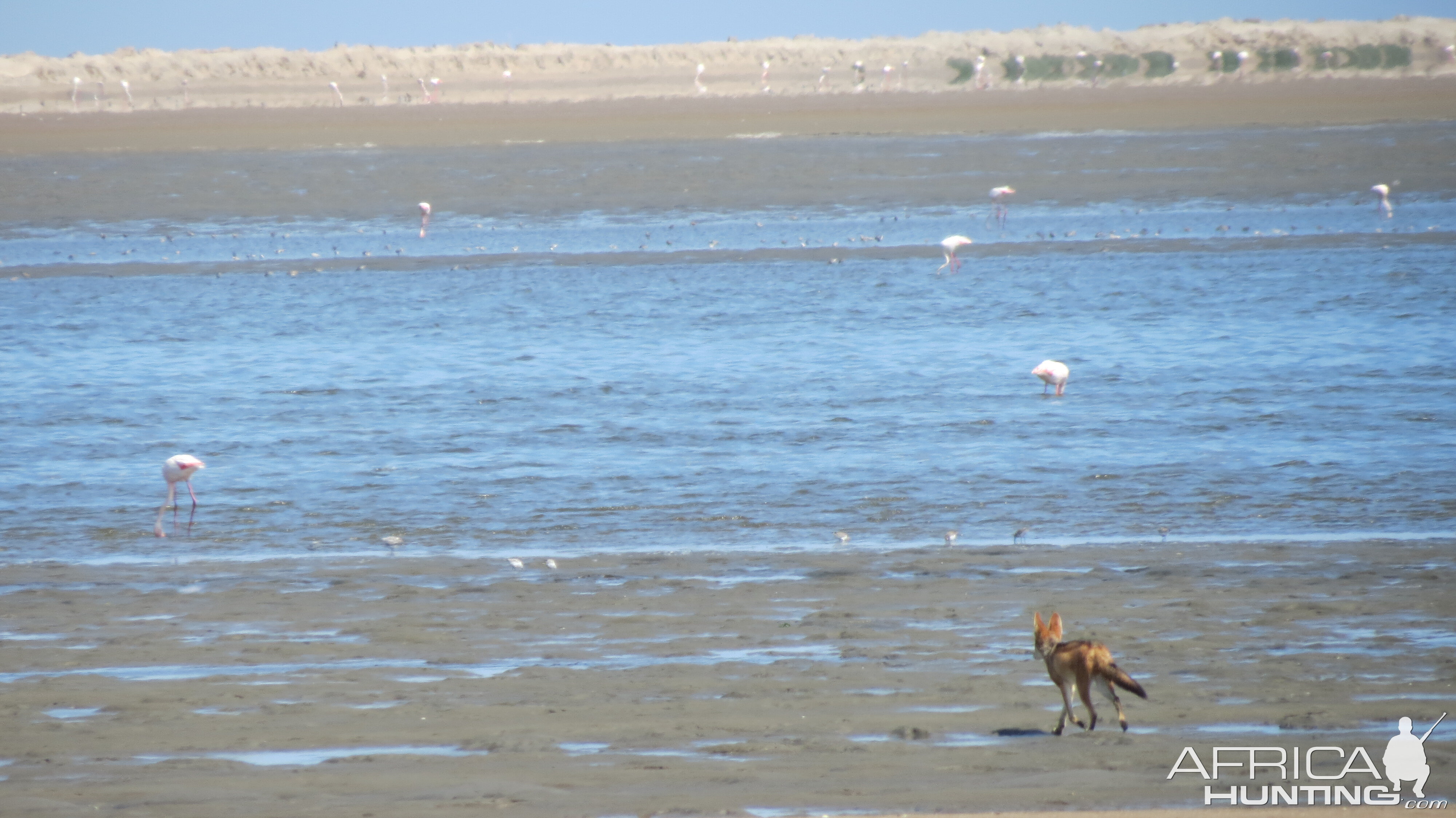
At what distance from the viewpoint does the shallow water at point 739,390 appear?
8.55 m

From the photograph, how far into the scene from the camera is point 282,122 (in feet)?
128

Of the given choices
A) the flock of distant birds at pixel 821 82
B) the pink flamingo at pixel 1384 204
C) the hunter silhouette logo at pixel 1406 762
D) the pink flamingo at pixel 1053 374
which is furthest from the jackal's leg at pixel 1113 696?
the flock of distant birds at pixel 821 82

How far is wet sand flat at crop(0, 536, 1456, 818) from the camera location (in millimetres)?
4703

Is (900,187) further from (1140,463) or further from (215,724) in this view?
(215,724)

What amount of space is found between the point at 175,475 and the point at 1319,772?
22.3 ft

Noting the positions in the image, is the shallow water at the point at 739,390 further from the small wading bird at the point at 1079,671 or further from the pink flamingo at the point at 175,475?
the small wading bird at the point at 1079,671

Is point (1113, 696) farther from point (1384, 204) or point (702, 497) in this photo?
point (1384, 204)

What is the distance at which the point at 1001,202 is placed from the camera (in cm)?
2362

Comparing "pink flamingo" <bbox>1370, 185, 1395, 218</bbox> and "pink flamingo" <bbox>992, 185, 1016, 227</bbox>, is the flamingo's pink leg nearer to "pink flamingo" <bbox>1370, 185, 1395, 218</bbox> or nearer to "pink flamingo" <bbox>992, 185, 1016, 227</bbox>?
"pink flamingo" <bbox>992, 185, 1016, 227</bbox>

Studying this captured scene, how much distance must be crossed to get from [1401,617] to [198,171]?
90.6 ft

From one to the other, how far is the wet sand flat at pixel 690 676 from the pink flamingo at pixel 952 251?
10.7 metres

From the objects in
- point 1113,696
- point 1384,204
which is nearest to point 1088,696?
point 1113,696

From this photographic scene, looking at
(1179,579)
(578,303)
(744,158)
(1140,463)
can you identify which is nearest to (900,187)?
(744,158)

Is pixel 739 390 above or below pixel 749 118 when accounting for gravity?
below
